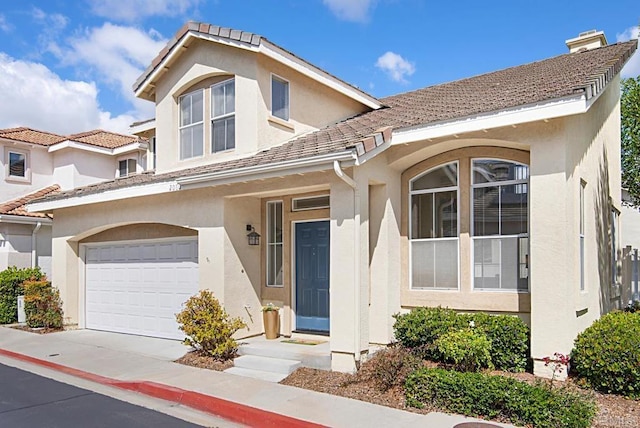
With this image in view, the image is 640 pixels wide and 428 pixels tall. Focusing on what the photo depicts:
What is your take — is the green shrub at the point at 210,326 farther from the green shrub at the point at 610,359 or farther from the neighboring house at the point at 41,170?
the neighboring house at the point at 41,170

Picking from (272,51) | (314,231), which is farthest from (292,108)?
(314,231)

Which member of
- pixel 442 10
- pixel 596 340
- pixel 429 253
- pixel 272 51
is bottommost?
pixel 596 340

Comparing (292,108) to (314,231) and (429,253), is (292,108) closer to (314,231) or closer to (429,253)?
(314,231)

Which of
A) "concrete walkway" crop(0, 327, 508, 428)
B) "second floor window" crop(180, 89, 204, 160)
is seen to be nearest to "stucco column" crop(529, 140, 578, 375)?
"concrete walkway" crop(0, 327, 508, 428)

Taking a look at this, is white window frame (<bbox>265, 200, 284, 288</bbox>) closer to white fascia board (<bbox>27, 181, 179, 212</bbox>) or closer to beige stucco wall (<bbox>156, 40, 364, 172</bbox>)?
beige stucco wall (<bbox>156, 40, 364, 172</bbox>)

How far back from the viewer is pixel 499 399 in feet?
21.6

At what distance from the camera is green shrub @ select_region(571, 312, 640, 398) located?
731 centimetres

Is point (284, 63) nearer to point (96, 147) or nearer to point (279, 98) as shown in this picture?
point (279, 98)

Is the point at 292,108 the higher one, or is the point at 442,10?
the point at 442,10

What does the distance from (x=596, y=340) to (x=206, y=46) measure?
33.4 ft

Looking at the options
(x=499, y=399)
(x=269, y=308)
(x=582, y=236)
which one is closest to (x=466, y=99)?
(x=582, y=236)

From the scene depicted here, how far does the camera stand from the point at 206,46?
1257 centimetres

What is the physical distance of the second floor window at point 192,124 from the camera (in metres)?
12.9

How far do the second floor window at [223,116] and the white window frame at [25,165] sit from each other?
1246cm
